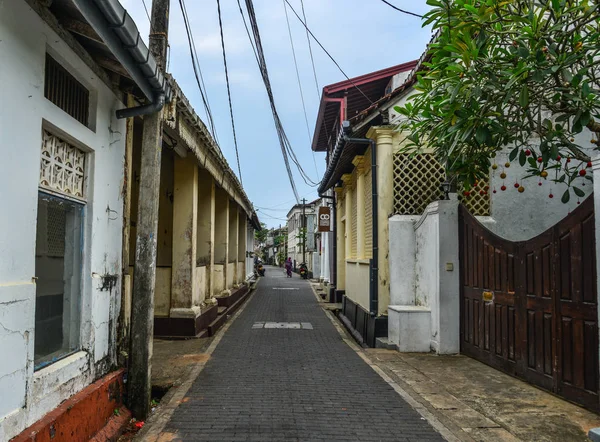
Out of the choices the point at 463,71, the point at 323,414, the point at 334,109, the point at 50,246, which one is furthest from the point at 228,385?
the point at 334,109

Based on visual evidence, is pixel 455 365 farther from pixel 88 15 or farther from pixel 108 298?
pixel 88 15

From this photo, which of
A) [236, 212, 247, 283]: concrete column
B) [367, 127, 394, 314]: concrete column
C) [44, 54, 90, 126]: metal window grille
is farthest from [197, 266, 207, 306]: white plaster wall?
[236, 212, 247, 283]: concrete column

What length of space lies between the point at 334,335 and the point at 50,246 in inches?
288

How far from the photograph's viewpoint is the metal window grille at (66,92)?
403 centimetres

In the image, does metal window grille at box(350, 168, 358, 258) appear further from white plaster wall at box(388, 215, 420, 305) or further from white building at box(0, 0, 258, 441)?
white building at box(0, 0, 258, 441)

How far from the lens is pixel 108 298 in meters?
5.04

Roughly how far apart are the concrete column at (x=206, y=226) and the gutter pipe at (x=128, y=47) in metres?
5.76

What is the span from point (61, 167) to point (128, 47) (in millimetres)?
1177

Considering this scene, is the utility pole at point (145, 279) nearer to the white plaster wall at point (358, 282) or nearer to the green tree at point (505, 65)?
the green tree at point (505, 65)

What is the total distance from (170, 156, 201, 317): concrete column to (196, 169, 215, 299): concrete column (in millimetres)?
1716

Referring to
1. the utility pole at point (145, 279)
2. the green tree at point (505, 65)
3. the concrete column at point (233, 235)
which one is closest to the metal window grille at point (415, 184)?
the green tree at point (505, 65)

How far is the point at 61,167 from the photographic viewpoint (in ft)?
13.8

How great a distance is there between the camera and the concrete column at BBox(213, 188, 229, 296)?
13633 millimetres

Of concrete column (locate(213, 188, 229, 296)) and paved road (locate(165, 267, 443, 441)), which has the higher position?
concrete column (locate(213, 188, 229, 296))
